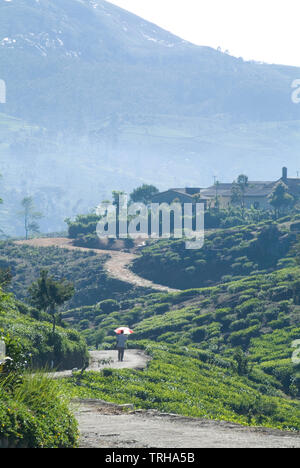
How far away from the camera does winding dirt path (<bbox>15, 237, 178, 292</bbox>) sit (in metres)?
93.3

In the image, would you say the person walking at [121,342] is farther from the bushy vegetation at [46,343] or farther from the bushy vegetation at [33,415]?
Result: the bushy vegetation at [33,415]

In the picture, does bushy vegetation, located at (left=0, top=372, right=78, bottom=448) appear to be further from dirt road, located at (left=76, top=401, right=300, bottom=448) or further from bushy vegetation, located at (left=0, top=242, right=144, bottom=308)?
bushy vegetation, located at (left=0, top=242, right=144, bottom=308)

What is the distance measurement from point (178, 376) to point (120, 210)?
10360 cm

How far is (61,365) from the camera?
106 ft

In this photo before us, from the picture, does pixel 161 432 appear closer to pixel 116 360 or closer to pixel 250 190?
pixel 116 360

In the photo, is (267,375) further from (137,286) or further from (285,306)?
(137,286)

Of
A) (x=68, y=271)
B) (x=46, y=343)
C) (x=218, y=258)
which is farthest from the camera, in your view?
(x=68, y=271)

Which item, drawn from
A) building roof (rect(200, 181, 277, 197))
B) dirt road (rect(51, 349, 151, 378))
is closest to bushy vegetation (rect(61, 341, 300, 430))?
dirt road (rect(51, 349, 151, 378))

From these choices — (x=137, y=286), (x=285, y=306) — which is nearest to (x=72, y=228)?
(x=137, y=286)

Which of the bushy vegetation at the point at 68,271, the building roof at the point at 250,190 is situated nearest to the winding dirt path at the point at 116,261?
the bushy vegetation at the point at 68,271

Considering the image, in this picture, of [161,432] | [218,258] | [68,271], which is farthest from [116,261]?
[161,432]

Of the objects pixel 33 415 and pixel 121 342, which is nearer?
pixel 33 415

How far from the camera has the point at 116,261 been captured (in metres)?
103
